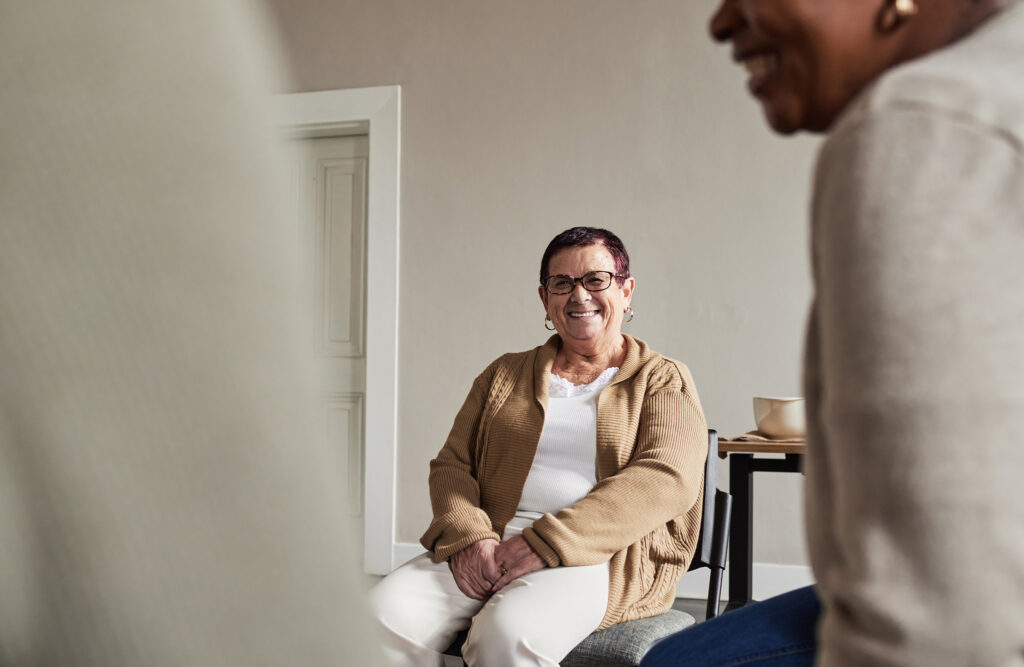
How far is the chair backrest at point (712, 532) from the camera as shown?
→ 1831 mm

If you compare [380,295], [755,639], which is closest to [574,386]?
[755,639]

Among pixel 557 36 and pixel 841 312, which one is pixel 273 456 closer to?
pixel 841 312

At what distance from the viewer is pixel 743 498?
7.16ft

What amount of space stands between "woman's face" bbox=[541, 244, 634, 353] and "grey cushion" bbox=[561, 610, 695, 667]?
703 millimetres

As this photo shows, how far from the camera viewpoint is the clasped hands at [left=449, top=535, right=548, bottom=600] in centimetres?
160

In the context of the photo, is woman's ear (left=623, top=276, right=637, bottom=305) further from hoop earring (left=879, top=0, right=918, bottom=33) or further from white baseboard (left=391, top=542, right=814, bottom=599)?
white baseboard (left=391, top=542, right=814, bottom=599)

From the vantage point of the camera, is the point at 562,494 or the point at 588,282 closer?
the point at 562,494

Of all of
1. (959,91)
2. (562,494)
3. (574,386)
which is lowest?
(562,494)

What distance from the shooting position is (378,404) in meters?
4.01

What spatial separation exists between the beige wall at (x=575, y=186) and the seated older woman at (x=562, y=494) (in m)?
1.62

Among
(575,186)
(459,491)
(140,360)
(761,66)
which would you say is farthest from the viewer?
(575,186)

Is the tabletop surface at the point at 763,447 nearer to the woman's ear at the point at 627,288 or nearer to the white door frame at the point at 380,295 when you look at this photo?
the woman's ear at the point at 627,288

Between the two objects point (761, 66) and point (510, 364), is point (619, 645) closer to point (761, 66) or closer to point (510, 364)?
point (510, 364)

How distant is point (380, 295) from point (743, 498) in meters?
2.33
